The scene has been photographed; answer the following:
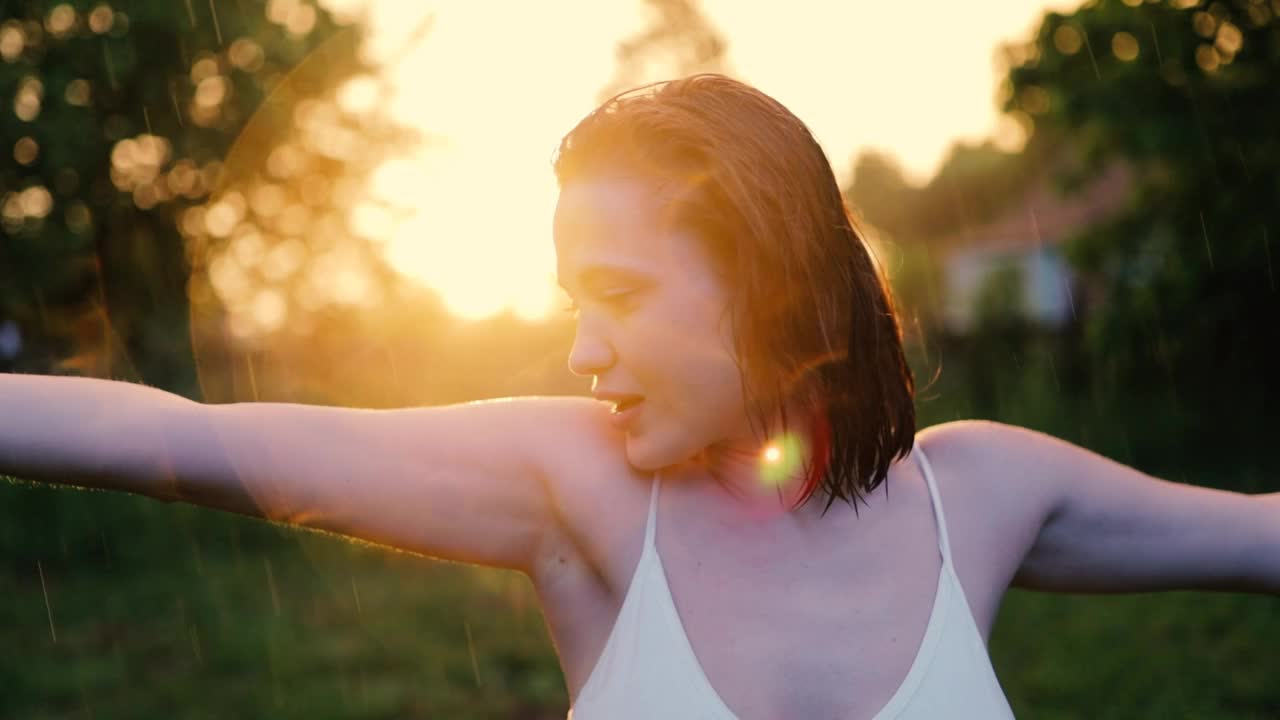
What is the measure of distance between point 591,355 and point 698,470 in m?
0.24

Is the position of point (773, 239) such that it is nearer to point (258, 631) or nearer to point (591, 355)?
point (591, 355)

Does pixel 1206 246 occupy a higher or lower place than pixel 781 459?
lower

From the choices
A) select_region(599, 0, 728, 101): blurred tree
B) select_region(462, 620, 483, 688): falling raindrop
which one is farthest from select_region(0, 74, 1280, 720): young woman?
select_region(599, 0, 728, 101): blurred tree

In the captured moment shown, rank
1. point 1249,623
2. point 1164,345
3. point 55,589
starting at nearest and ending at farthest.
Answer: point 1249,623 → point 55,589 → point 1164,345

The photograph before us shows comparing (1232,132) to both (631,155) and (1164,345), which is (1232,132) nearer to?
(1164,345)

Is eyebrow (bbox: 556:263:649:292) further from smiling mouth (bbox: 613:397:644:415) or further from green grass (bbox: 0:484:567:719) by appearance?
green grass (bbox: 0:484:567:719)

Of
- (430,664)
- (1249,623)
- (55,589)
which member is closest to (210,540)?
(55,589)

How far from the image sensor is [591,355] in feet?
4.57

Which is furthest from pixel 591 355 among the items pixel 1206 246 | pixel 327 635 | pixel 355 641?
pixel 1206 246

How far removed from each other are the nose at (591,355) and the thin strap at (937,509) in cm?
51

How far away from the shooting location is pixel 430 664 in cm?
644

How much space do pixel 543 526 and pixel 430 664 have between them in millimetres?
5306

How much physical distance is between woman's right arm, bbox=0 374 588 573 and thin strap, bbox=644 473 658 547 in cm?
12

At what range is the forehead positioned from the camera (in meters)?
1.40
